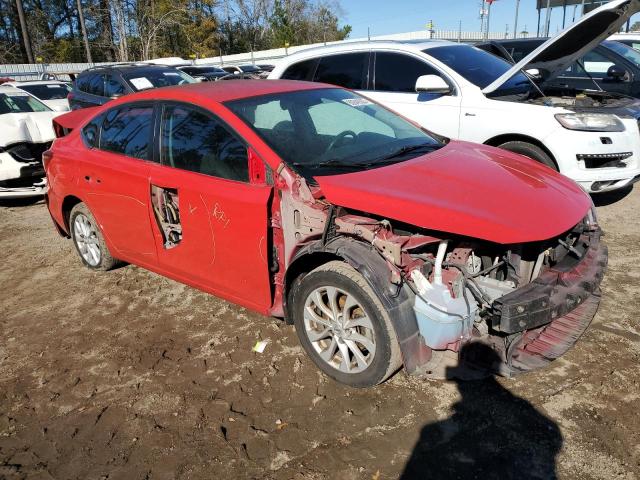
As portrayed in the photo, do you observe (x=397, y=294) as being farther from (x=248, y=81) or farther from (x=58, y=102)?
(x=58, y=102)

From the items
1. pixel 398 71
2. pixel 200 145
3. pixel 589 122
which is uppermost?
pixel 398 71

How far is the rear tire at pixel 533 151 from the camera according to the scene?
5219 millimetres

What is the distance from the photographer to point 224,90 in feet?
12.0

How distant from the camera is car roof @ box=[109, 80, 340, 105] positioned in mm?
3540

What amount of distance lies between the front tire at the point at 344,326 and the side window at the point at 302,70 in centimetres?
→ 444

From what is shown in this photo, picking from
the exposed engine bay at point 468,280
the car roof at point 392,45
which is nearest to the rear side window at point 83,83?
the car roof at point 392,45

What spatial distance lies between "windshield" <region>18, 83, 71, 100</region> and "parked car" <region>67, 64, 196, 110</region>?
2288 mm

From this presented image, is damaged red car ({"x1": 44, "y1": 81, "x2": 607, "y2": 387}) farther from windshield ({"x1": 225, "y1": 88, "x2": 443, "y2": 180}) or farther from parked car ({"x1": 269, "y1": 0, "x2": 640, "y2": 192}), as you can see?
parked car ({"x1": 269, "y1": 0, "x2": 640, "y2": 192})

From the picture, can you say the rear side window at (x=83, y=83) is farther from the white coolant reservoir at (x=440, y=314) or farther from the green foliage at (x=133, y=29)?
the green foliage at (x=133, y=29)

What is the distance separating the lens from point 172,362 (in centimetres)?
335

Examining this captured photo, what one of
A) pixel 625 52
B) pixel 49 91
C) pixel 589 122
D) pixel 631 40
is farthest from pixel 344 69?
pixel 49 91

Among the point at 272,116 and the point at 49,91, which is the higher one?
the point at 272,116

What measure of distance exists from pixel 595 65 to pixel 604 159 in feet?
14.4

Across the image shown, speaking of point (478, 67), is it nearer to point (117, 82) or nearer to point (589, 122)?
point (589, 122)
